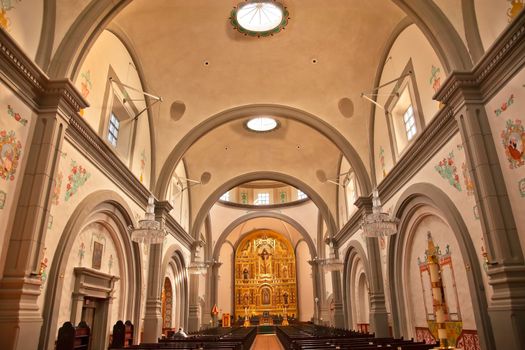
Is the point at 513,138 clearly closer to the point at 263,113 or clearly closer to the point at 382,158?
the point at 382,158

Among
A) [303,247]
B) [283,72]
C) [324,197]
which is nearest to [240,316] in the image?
[303,247]

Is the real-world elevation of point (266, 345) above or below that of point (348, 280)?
below

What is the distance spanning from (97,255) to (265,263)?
26263mm

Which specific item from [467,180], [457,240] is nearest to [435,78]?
[467,180]

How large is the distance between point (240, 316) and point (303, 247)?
8.20m

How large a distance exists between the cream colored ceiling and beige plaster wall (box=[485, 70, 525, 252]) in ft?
16.6

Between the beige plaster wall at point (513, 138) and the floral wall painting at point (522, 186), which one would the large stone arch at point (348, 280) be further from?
the floral wall painting at point (522, 186)

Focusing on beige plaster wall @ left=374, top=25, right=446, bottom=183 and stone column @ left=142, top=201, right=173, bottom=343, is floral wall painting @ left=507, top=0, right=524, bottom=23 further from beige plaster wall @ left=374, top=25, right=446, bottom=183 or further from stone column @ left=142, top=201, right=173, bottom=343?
stone column @ left=142, top=201, right=173, bottom=343

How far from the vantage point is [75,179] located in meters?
8.34

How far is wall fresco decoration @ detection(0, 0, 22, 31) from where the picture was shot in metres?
6.17

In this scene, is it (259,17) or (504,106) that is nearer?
(504,106)

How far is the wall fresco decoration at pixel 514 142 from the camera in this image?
584 centimetres

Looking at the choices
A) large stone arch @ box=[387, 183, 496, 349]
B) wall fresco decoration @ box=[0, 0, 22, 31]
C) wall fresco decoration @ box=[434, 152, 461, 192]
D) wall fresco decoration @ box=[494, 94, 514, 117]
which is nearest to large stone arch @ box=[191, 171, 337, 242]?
large stone arch @ box=[387, 183, 496, 349]

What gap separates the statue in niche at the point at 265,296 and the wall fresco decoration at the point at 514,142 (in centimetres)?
3051
